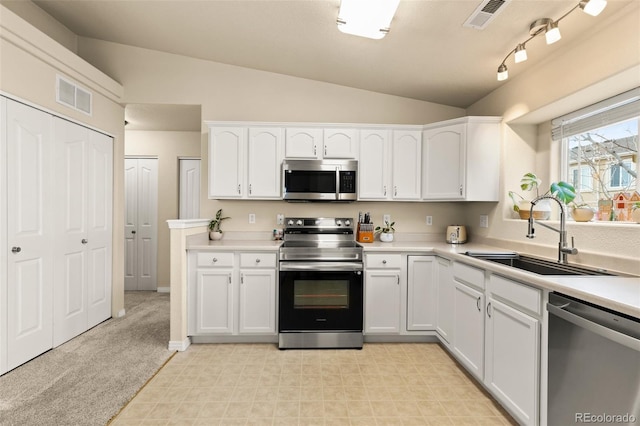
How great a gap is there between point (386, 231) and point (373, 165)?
748mm

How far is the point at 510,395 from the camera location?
1.74 metres

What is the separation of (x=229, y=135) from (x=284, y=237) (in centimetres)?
121

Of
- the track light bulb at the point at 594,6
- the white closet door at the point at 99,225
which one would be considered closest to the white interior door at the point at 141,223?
the white closet door at the point at 99,225

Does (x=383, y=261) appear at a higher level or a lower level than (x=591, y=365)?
higher

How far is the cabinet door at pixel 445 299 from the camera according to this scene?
2.50 meters

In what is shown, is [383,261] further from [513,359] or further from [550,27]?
[550,27]

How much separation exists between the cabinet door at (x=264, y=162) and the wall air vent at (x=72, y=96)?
160 centimetres

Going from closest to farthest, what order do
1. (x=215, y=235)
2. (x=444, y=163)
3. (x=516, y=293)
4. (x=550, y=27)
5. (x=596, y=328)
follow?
(x=596, y=328) → (x=516, y=293) → (x=550, y=27) → (x=444, y=163) → (x=215, y=235)

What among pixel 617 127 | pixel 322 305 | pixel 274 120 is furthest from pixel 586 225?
pixel 274 120

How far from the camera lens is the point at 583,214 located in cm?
207

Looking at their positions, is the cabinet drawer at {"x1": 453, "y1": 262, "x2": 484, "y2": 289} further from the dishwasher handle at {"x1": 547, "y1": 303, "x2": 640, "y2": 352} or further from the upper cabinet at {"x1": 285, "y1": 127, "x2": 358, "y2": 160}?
the upper cabinet at {"x1": 285, "y1": 127, "x2": 358, "y2": 160}

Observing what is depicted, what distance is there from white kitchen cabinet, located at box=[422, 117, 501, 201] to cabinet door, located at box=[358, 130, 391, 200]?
536 mm

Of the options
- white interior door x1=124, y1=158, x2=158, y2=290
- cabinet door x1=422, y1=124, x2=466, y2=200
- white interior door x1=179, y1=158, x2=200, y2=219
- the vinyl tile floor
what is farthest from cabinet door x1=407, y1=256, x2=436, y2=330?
white interior door x1=124, y1=158, x2=158, y2=290

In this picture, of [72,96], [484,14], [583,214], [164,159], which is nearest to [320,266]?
[583,214]
